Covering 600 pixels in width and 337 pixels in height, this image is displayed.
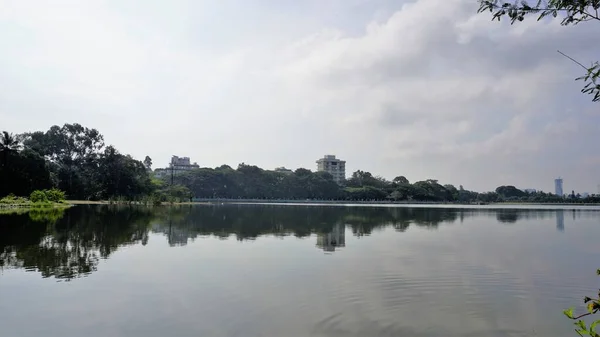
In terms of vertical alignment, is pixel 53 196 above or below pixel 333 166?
below

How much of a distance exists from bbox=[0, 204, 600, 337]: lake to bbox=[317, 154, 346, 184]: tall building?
151201 millimetres

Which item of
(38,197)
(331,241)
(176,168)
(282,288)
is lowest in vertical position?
(282,288)

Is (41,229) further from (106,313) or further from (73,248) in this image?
(106,313)

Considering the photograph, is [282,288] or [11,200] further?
[11,200]

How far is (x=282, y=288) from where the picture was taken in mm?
8891

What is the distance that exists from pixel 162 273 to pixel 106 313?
345 cm

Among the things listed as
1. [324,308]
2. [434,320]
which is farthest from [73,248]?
[434,320]

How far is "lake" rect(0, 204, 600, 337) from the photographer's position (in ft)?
21.1

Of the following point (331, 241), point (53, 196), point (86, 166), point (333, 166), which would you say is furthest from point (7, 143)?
point (333, 166)

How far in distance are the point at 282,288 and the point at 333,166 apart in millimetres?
160464

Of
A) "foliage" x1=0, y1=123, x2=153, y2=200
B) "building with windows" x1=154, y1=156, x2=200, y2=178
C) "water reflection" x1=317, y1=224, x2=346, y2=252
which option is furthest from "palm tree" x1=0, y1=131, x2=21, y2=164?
"building with windows" x1=154, y1=156, x2=200, y2=178

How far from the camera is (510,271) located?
11562 millimetres

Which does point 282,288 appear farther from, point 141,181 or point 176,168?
point 176,168

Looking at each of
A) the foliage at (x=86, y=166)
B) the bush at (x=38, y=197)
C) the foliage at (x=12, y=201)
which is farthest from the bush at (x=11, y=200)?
the foliage at (x=86, y=166)
